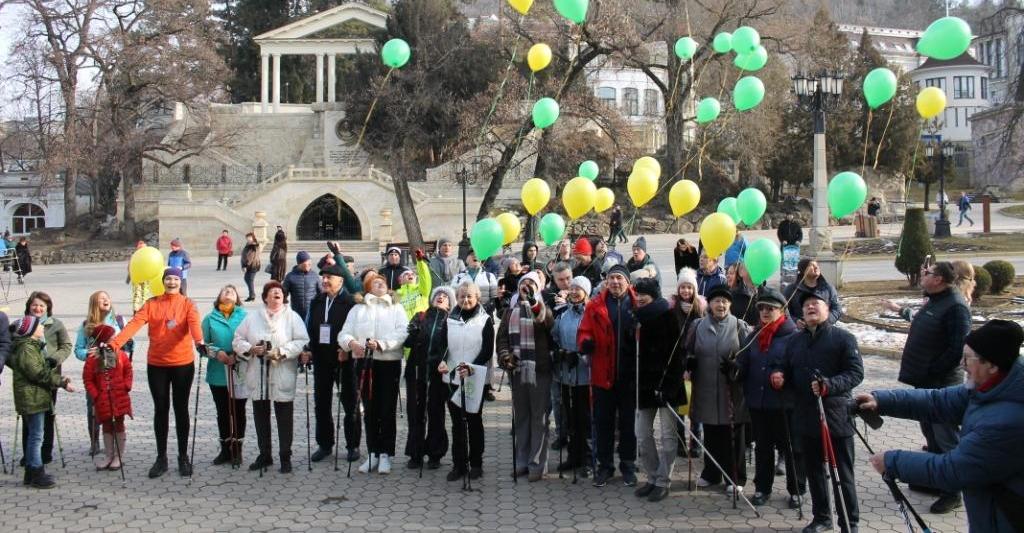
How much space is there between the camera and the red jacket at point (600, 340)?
23.4 feet

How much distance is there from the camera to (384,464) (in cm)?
775

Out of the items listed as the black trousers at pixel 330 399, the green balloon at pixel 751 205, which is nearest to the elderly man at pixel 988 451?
the black trousers at pixel 330 399

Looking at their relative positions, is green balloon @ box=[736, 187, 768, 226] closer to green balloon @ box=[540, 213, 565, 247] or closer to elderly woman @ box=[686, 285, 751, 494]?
green balloon @ box=[540, 213, 565, 247]

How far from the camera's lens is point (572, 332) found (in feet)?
24.9

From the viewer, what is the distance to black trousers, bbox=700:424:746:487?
7.06m

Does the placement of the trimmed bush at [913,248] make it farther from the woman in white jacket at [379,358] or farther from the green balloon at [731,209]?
the woman in white jacket at [379,358]

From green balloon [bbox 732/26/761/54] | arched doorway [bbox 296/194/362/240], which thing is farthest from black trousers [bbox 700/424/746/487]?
arched doorway [bbox 296/194/362/240]

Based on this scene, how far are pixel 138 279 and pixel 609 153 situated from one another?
27.5 m

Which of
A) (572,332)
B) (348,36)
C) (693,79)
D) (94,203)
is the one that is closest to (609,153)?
(693,79)

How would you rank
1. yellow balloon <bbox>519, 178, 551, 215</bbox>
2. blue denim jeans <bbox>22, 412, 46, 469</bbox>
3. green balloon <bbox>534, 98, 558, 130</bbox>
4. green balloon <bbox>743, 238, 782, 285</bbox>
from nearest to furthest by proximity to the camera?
blue denim jeans <bbox>22, 412, 46, 469</bbox> → green balloon <bbox>743, 238, 782, 285</bbox> → yellow balloon <bbox>519, 178, 551, 215</bbox> → green balloon <bbox>534, 98, 558, 130</bbox>

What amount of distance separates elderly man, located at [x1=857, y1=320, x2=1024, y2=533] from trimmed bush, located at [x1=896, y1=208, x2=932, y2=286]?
17.2 m

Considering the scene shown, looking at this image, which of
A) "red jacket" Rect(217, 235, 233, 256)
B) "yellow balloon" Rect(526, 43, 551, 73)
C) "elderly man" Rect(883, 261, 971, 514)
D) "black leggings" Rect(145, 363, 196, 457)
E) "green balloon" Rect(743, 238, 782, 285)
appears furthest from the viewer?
"red jacket" Rect(217, 235, 233, 256)

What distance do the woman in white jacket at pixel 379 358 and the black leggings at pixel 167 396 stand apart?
138cm

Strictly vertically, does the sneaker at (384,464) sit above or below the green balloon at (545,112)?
below
